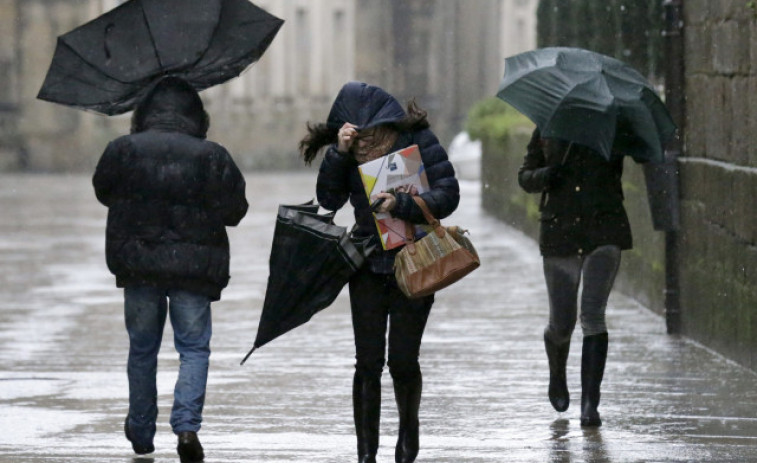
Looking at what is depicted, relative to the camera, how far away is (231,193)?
762 centimetres

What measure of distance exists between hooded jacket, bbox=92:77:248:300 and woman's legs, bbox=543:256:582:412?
1802 mm

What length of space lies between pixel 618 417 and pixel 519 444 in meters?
0.94

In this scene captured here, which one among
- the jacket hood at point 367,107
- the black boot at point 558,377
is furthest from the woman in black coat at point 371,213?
the black boot at point 558,377

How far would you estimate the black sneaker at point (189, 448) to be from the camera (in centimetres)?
760

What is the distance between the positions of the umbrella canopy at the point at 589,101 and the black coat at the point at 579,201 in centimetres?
15

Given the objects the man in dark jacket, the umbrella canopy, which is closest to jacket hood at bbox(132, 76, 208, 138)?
the man in dark jacket

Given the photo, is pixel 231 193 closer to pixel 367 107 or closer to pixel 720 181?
pixel 367 107

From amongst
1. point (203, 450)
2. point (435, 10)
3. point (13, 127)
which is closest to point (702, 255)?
point (203, 450)

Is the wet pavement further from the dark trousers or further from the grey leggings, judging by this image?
the dark trousers

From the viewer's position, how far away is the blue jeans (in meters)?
7.69

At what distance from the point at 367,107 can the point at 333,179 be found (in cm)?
31

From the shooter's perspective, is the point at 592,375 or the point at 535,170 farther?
the point at 535,170

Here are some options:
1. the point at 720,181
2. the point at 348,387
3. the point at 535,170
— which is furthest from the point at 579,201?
the point at 720,181

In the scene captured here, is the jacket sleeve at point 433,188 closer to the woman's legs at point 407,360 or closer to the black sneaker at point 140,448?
the woman's legs at point 407,360
